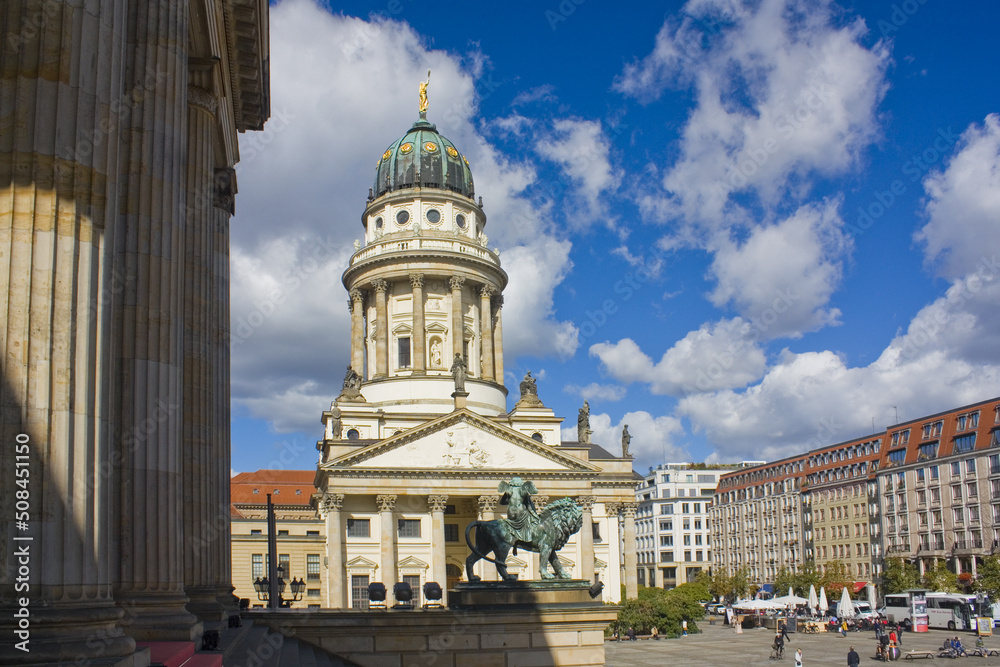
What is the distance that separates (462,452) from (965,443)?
49351mm

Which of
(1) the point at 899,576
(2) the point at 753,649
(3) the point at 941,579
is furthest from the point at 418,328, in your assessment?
(3) the point at 941,579

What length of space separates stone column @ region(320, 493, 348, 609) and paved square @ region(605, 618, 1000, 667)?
1895 centimetres

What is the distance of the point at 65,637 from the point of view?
7.65 meters

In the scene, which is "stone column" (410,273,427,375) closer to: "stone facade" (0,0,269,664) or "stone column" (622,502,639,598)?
"stone column" (622,502,639,598)

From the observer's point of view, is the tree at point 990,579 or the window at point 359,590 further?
the tree at point 990,579

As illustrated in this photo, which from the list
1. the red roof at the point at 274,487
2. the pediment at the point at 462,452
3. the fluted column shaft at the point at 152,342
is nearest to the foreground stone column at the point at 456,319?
the pediment at the point at 462,452

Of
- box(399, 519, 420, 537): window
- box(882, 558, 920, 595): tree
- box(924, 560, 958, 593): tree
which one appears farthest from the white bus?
box(399, 519, 420, 537): window

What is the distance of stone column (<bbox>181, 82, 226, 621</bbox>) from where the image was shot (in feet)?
56.6

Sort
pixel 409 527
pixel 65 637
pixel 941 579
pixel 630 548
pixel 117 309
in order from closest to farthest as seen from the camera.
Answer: pixel 65 637, pixel 117 309, pixel 409 527, pixel 630 548, pixel 941 579

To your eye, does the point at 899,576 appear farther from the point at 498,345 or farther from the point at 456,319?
the point at 456,319

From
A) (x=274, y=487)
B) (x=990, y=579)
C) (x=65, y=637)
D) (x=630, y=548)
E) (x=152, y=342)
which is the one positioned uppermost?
(x=152, y=342)

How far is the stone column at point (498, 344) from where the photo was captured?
88.4m

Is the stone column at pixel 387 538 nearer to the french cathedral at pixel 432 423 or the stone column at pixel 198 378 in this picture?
the french cathedral at pixel 432 423

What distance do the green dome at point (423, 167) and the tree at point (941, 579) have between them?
2105 inches
